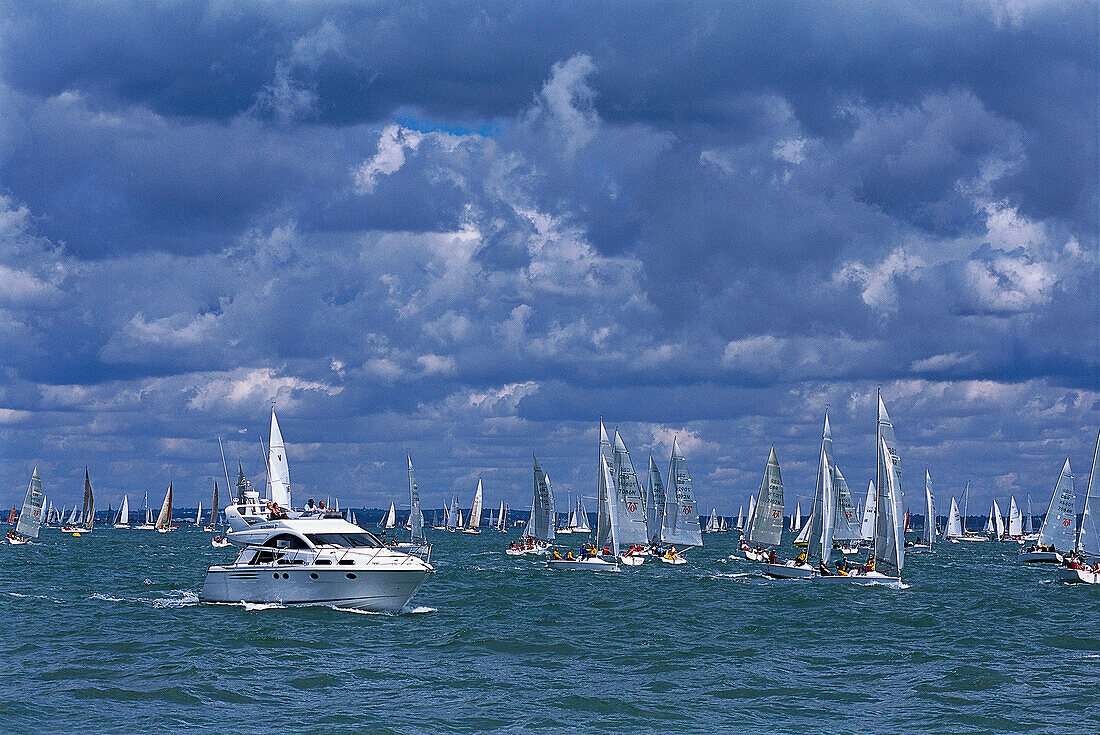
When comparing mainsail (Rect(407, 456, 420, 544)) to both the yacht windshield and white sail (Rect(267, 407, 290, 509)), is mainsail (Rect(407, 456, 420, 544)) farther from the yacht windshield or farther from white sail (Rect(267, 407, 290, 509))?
the yacht windshield

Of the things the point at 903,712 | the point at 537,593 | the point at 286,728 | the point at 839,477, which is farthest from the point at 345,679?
the point at 839,477

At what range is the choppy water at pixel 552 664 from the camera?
31953 millimetres

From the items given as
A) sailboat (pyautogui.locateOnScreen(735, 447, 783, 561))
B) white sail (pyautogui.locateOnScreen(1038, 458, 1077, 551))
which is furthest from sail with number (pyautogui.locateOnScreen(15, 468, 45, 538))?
white sail (pyautogui.locateOnScreen(1038, 458, 1077, 551))

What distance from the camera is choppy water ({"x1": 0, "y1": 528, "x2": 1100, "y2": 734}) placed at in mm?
31953

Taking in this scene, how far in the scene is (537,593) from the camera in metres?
72.6

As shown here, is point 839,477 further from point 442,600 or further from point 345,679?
point 345,679

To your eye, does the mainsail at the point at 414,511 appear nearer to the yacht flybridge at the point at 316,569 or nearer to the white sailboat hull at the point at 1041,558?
the white sailboat hull at the point at 1041,558

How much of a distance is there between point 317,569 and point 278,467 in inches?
1977

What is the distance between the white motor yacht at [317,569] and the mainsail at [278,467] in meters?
44.3

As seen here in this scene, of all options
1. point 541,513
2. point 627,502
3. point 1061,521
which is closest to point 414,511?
point 541,513

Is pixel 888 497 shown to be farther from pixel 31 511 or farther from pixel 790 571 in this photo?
pixel 31 511

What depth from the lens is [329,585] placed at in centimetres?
5344

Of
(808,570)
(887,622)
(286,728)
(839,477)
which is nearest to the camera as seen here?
(286,728)

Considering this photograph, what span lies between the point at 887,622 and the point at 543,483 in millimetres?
79875
